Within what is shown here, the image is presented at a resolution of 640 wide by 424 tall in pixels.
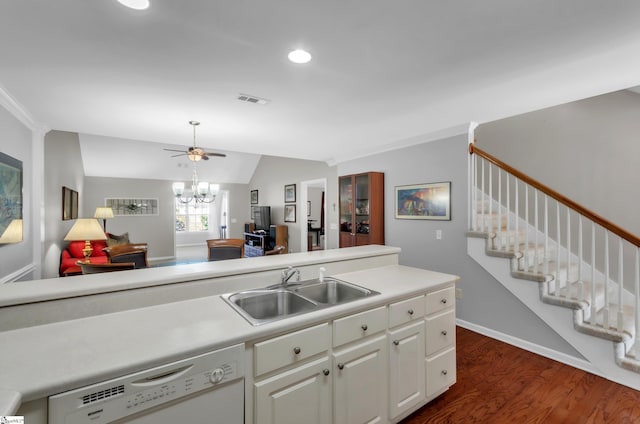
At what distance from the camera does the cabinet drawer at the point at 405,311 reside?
5.95 ft

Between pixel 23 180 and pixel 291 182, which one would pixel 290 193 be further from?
pixel 23 180

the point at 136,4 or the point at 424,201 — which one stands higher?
the point at 136,4

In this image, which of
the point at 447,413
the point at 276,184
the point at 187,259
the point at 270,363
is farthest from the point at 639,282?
the point at 187,259

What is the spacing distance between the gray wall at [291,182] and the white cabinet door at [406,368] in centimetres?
371

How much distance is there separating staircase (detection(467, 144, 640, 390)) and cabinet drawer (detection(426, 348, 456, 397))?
1.35m

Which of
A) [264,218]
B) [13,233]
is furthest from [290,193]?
[13,233]

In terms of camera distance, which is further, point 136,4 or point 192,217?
point 192,217

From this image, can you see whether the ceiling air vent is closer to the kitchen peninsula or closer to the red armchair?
the kitchen peninsula

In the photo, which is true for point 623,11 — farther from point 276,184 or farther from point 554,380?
point 276,184

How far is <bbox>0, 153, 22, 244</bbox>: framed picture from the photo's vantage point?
240 cm

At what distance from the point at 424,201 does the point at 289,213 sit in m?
4.48

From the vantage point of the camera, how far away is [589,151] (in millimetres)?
3264

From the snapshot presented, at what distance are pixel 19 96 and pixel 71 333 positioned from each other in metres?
2.56

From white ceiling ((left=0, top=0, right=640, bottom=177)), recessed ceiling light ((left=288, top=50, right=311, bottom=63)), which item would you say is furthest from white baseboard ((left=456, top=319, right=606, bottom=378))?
recessed ceiling light ((left=288, top=50, right=311, bottom=63))
